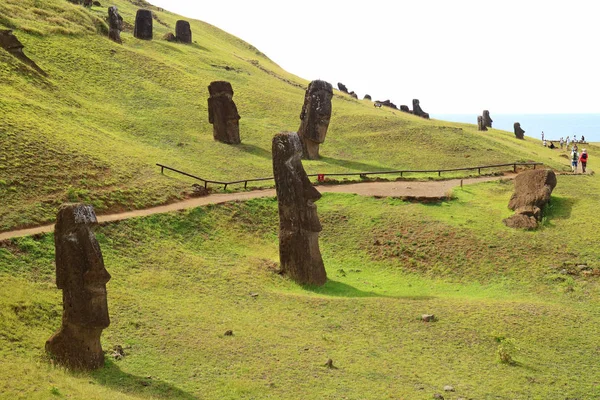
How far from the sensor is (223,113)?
50.8 metres

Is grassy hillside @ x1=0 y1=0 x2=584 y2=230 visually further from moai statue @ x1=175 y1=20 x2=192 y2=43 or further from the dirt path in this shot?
moai statue @ x1=175 y1=20 x2=192 y2=43

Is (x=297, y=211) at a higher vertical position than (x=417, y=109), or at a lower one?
lower

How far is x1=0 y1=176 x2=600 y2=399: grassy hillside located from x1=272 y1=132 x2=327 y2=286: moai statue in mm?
808

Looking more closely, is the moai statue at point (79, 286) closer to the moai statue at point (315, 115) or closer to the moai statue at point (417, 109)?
the moai statue at point (315, 115)

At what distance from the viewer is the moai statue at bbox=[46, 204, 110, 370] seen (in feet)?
64.5

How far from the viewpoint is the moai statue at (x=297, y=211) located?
2936 centimetres

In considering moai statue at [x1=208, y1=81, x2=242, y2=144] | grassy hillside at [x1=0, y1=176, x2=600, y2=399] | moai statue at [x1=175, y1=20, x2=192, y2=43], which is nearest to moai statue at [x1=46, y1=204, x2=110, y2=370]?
grassy hillside at [x1=0, y1=176, x2=600, y2=399]

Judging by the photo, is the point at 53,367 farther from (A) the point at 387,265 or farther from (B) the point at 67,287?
(A) the point at 387,265

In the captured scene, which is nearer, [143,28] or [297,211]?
[297,211]

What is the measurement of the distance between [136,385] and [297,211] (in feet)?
38.5

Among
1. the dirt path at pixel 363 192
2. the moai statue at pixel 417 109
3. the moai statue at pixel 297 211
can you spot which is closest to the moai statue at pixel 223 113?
the dirt path at pixel 363 192

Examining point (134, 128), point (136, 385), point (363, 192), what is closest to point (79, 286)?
point (136, 385)

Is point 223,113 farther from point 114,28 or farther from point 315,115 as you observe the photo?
point 114,28

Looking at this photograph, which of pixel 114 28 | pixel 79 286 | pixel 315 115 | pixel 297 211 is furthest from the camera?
pixel 114 28
